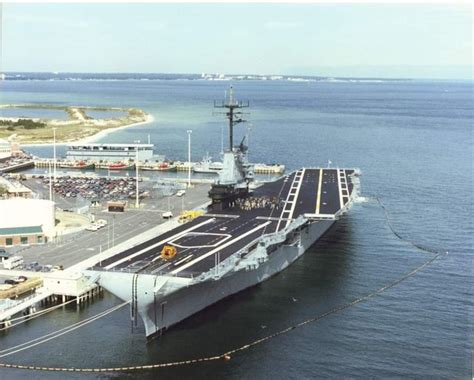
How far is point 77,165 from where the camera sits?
92.1 m

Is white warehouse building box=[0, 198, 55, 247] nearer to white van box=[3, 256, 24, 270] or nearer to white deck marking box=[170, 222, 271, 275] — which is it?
white van box=[3, 256, 24, 270]

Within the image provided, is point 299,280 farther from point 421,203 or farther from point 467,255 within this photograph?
point 421,203

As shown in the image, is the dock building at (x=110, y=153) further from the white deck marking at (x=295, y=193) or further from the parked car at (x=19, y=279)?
the parked car at (x=19, y=279)

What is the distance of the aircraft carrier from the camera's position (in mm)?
33031

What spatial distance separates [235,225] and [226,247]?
6203mm

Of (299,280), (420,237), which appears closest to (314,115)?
(420,237)

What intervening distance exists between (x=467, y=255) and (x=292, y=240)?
515 inches

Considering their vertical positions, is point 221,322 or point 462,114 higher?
point 462,114

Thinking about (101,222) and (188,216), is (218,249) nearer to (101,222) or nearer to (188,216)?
(188,216)

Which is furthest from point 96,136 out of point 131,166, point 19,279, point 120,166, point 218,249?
point 218,249

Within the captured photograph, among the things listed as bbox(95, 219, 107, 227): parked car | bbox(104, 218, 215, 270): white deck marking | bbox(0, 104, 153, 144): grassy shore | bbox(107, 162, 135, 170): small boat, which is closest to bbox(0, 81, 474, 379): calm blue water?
bbox(104, 218, 215, 270): white deck marking

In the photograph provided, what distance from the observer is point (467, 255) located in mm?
47375

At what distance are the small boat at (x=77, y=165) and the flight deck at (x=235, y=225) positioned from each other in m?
Result: 37.9

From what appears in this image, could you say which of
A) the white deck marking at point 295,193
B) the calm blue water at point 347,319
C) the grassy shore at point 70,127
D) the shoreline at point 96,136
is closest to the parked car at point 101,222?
the calm blue water at point 347,319
